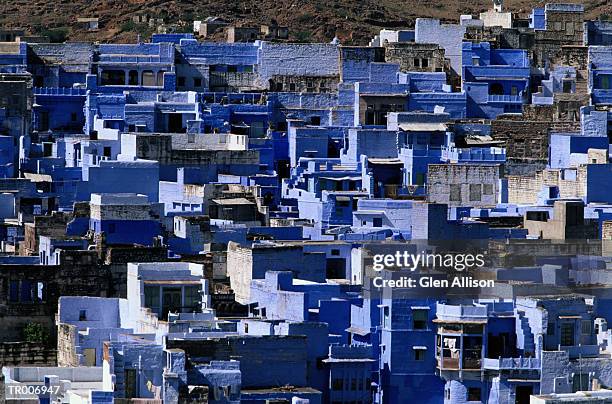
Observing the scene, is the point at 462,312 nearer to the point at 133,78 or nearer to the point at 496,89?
the point at 133,78

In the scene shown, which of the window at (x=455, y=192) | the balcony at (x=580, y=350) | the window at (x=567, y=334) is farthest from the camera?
the window at (x=455, y=192)

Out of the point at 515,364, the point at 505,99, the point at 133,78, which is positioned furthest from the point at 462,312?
the point at 133,78

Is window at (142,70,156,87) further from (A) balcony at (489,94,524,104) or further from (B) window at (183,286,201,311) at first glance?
(B) window at (183,286,201,311)

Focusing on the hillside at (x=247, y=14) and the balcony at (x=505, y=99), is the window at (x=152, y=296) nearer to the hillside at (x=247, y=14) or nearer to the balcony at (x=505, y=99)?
the balcony at (x=505, y=99)

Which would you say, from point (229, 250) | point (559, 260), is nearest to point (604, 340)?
point (559, 260)

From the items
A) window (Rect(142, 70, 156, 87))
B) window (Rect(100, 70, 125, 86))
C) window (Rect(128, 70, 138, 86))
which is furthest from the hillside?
window (Rect(100, 70, 125, 86))

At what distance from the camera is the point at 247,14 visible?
309 ft

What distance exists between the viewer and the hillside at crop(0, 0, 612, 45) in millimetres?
91875

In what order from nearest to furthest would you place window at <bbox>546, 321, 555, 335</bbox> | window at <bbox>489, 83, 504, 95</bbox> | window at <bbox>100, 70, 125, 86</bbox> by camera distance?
window at <bbox>546, 321, 555, 335</bbox>, window at <bbox>100, 70, 125, 86</bbox>, window at <bbox>489, 83, 504, 95</bbox>

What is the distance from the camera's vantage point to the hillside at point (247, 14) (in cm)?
9188

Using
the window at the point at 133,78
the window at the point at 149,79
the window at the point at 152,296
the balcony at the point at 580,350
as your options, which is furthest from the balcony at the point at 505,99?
the balcony at the point at 580,350

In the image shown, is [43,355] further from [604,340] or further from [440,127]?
[440,127]

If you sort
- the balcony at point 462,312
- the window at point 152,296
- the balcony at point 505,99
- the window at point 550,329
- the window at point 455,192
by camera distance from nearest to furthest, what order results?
the window at point 550,329 < the balcony at point 462,312 < the window at point 152,296 < the window at point 455,192 < the balcony at point 505,99

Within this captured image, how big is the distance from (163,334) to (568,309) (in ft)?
20.1
